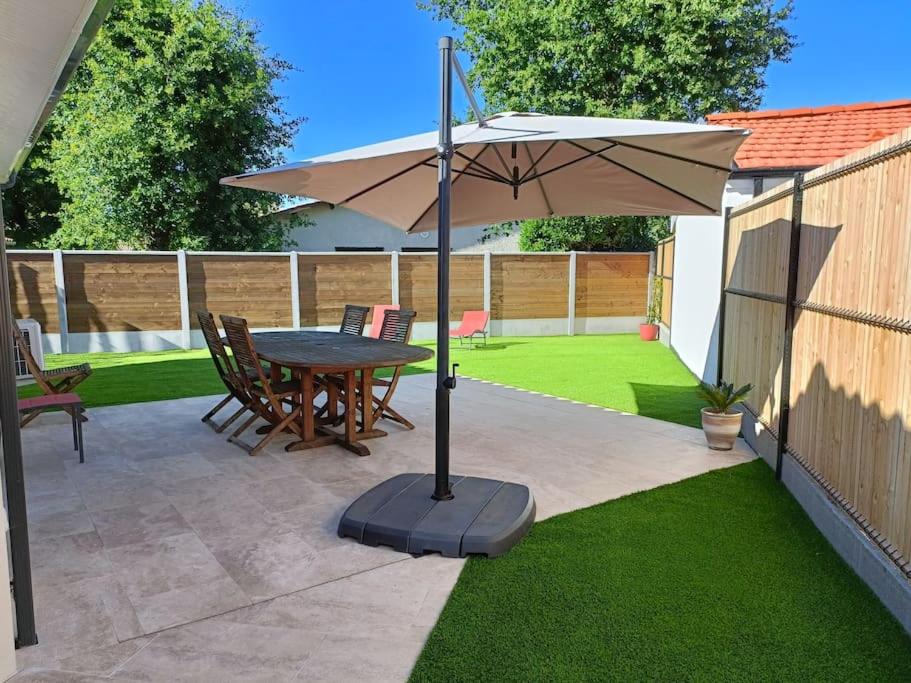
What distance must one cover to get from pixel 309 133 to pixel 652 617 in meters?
16.8

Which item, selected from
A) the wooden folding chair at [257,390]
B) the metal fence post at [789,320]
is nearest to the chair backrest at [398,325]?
the wooden folding chair at [257,390]

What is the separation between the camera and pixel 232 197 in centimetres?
1533

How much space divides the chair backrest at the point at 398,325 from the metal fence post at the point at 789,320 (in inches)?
139

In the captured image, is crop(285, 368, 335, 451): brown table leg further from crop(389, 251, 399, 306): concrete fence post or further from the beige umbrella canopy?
crop(389, 251, 399, 306): concrete fence post

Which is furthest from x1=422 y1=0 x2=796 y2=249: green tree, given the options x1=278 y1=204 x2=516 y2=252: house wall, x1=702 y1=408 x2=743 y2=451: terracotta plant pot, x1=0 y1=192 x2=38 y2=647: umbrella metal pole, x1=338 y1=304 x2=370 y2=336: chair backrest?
x1=0 y1=192 x2=38 y2=647: umbrella metal pole

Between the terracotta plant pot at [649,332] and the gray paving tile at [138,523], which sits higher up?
the terracotta plant pot at [649,332]

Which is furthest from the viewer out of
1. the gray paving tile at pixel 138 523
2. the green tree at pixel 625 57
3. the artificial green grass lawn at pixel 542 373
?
the green tree at pixel 625 57

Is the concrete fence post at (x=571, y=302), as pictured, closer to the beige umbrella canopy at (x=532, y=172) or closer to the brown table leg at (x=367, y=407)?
the beige umbrella canopy at (x=532, y=172)

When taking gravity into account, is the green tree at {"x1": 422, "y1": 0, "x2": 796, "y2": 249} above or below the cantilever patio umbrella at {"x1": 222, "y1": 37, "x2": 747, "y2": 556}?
above

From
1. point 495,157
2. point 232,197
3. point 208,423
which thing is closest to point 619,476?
point 495,157

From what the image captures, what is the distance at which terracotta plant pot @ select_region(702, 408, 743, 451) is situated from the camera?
5043 millimetres

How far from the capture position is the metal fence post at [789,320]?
414cm

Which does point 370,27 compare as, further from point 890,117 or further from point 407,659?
point 407,659

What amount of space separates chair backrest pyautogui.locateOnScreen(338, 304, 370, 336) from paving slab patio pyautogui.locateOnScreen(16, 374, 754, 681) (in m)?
1.60
